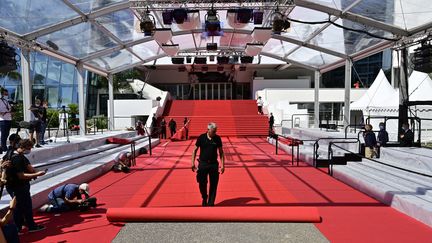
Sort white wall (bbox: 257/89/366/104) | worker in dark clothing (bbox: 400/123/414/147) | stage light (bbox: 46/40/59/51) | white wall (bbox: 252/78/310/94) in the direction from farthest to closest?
white wall (bbox: 252/78/310/94) → white wall (bbox: 257/89/366/104) → stage light (bbox: 46/40/59/51) → worker in dark clothing (bbox: 400/123/414/147)

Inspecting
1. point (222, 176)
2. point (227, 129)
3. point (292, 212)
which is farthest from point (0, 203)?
point (227, 129)

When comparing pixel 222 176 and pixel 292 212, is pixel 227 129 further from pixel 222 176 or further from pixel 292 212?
pixel 292 212

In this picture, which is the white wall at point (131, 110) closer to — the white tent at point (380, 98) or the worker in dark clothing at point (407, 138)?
the white tent at point (380, 98)

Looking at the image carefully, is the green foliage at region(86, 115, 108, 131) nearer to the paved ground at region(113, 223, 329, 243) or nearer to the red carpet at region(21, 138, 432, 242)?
the red carpet at region(21, 138, 432, 242)

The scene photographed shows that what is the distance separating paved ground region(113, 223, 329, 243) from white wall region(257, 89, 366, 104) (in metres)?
23.6

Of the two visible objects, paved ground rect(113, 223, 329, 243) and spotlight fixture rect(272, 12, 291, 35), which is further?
spotlight fixture rect(272, 12, 291, 35)

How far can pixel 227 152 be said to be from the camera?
556 inches

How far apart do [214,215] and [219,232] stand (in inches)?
11.1

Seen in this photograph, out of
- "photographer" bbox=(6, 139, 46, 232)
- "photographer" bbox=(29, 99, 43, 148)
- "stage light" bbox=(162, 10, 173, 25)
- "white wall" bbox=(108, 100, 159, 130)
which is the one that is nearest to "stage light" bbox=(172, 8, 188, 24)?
"stage light" bbox=(162, 10, 173, 25)

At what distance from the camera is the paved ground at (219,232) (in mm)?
4566

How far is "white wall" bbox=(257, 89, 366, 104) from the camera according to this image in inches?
1111

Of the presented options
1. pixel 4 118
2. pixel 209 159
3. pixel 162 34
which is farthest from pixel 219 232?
pixel 162 34

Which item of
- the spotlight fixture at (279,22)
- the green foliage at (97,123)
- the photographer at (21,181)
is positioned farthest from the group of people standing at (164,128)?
the photographer at (21,181)

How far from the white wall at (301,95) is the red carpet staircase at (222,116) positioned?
5.54 feet
